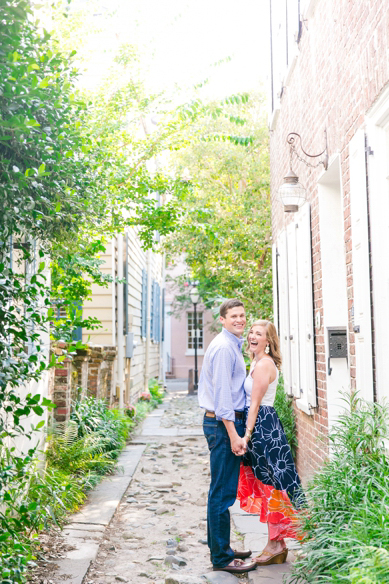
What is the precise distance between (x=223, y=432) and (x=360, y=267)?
4.84 feet

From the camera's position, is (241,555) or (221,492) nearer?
(221,492)

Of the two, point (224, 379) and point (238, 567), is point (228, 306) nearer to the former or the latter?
point (224, 379)

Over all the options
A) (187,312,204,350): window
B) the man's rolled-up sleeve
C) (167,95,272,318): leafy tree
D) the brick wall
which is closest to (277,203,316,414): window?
the brick wall

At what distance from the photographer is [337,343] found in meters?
5.25

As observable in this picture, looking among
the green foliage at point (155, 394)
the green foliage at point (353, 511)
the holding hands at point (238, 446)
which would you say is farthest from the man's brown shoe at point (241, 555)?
the green foliage at point (155, 394)

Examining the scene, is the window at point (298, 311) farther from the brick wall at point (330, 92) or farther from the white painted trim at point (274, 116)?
the white painted trim at point (274, 116)

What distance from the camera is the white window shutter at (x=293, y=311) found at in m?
6.52

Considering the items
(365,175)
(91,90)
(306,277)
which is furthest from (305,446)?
(91,90)

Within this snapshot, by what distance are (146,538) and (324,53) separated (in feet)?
14.1

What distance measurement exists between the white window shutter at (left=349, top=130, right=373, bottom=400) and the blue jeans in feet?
3.33

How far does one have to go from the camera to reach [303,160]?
589 centimetres

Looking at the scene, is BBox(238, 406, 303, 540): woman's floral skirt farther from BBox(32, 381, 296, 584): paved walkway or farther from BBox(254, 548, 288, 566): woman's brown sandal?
BBox(32, 381, 296, 584): paved walkway

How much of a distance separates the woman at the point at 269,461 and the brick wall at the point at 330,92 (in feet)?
1.49

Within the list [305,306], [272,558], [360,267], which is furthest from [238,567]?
[305,306]
